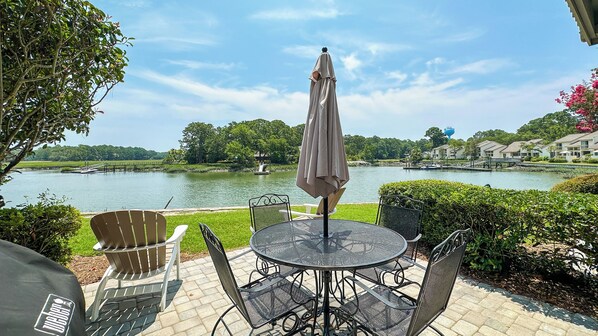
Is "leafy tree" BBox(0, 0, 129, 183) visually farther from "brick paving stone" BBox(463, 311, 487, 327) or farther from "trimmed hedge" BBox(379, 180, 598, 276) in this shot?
"trimmed hedge" BBox(379, 180, 598, 276)

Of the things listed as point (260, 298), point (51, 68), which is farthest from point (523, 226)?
point (51, 68)

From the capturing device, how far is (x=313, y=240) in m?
2.10

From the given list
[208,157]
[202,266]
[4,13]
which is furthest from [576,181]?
[208,157]

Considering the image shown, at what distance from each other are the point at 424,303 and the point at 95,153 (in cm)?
7947

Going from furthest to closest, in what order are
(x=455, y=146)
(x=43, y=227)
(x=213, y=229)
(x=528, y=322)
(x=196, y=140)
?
(x=455, y=146) → (x=196, y=140) → (x=213, y=229) → (x=43, y=227) → (x=528, y=322)

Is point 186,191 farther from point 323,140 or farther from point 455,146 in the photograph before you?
point 455,146

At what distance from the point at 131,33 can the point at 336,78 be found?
2.81 m

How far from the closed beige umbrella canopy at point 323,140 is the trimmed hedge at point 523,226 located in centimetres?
197

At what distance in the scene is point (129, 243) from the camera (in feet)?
7.59

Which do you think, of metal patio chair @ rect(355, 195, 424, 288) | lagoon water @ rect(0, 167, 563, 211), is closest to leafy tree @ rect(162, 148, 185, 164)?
lagoon water @ rect(0, 167, 563, 211)

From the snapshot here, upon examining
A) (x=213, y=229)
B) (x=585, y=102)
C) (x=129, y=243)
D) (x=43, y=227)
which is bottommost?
(x=213, y=229)

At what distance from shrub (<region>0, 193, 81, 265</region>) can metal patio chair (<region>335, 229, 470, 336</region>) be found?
3.03 meters

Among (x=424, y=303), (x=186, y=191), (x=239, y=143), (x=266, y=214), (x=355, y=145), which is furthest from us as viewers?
(x=355, y=145)

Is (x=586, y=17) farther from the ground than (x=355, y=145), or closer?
closer
